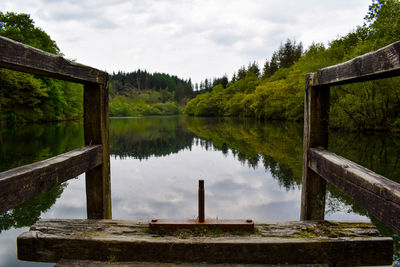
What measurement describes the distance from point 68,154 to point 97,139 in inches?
20.2

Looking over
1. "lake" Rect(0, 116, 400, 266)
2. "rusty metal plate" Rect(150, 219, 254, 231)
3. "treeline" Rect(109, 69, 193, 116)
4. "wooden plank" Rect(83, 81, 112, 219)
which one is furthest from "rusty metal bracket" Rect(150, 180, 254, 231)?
"treeline" Rect(109, 69, 193, 116)

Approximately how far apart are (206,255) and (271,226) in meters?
0.63

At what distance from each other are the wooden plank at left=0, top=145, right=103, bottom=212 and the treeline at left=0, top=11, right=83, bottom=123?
2916 cm

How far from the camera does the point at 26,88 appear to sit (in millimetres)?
29109

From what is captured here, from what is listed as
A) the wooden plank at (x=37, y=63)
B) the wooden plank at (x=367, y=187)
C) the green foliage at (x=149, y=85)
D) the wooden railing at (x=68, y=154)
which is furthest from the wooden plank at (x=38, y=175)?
the green foliage at (x=149, y=85)

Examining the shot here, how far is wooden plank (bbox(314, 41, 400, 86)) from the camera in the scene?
1.43 meters

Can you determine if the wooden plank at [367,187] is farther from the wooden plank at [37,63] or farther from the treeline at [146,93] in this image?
the treeline at [146,93]

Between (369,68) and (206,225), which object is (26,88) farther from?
(369,68)

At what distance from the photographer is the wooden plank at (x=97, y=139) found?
111 inches

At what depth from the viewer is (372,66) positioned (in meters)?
1.67

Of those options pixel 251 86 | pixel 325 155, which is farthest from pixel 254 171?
pixel 251 86

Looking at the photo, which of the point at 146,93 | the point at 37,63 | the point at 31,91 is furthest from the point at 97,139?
the point at 146,93

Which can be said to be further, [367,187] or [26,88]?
[26,88]

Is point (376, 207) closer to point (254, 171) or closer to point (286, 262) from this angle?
point (286, 262)
